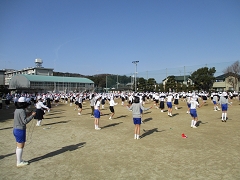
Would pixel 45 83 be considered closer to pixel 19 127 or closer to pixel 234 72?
pixel 234 72

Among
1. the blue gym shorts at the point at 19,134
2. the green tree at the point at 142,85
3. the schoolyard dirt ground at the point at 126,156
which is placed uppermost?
the green tree at the point at 142,85

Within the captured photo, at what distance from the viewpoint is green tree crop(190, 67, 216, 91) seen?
133 ft

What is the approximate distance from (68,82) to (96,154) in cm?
6385

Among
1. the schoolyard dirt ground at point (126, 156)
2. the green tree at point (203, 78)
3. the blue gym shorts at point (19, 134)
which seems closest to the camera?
the schoolyard dirt ground at point (126, 156)

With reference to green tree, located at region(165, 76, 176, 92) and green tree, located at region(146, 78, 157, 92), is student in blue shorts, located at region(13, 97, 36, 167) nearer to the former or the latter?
green tree, located at region(165, 76, 176, 92)

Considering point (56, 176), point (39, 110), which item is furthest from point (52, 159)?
point (39, 110)

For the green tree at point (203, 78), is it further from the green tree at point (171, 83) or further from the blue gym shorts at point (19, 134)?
the blue gym shorts at point (19, 134)

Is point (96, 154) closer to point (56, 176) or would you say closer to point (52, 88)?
point (56, 176)

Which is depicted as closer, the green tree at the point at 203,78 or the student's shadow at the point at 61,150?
the student's shadow at the point at 61,150

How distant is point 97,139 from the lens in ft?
25.3

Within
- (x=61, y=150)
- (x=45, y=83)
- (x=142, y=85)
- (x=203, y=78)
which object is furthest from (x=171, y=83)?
(x=61, y=150)

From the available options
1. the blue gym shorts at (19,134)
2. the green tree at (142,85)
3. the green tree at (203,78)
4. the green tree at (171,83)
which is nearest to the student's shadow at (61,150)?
the blue gym shorts at (19,134)

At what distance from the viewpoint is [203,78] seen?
133 ft

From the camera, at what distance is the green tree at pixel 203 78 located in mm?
40513
